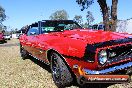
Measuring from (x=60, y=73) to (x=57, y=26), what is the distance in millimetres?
2474

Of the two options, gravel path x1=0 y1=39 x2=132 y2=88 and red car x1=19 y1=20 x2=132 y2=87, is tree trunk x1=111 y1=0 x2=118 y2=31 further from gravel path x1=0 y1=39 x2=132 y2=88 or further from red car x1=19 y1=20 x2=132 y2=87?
red car x1=19 y1=20 x2=132 y2=87

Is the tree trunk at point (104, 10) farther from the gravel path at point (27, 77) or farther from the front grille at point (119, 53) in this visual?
the front grille at point (119, 53)

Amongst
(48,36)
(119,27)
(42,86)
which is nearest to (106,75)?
(42,86)

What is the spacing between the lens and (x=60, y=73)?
5281 mm

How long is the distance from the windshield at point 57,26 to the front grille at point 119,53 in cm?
266

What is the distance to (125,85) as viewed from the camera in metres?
5.41

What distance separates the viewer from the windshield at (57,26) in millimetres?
7395

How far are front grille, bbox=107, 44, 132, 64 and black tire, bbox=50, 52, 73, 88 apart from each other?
0.88m

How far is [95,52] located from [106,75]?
433 mm

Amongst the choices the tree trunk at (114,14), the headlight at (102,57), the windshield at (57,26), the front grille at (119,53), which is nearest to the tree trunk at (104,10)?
the tree trunk at (114,14)

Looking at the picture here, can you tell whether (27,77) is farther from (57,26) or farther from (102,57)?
(102,57)

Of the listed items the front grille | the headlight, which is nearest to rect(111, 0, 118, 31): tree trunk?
the front grille

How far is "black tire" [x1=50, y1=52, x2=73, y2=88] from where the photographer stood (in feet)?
16.9

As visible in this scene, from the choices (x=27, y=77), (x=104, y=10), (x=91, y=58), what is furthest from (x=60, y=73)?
(x=104, y=10)
